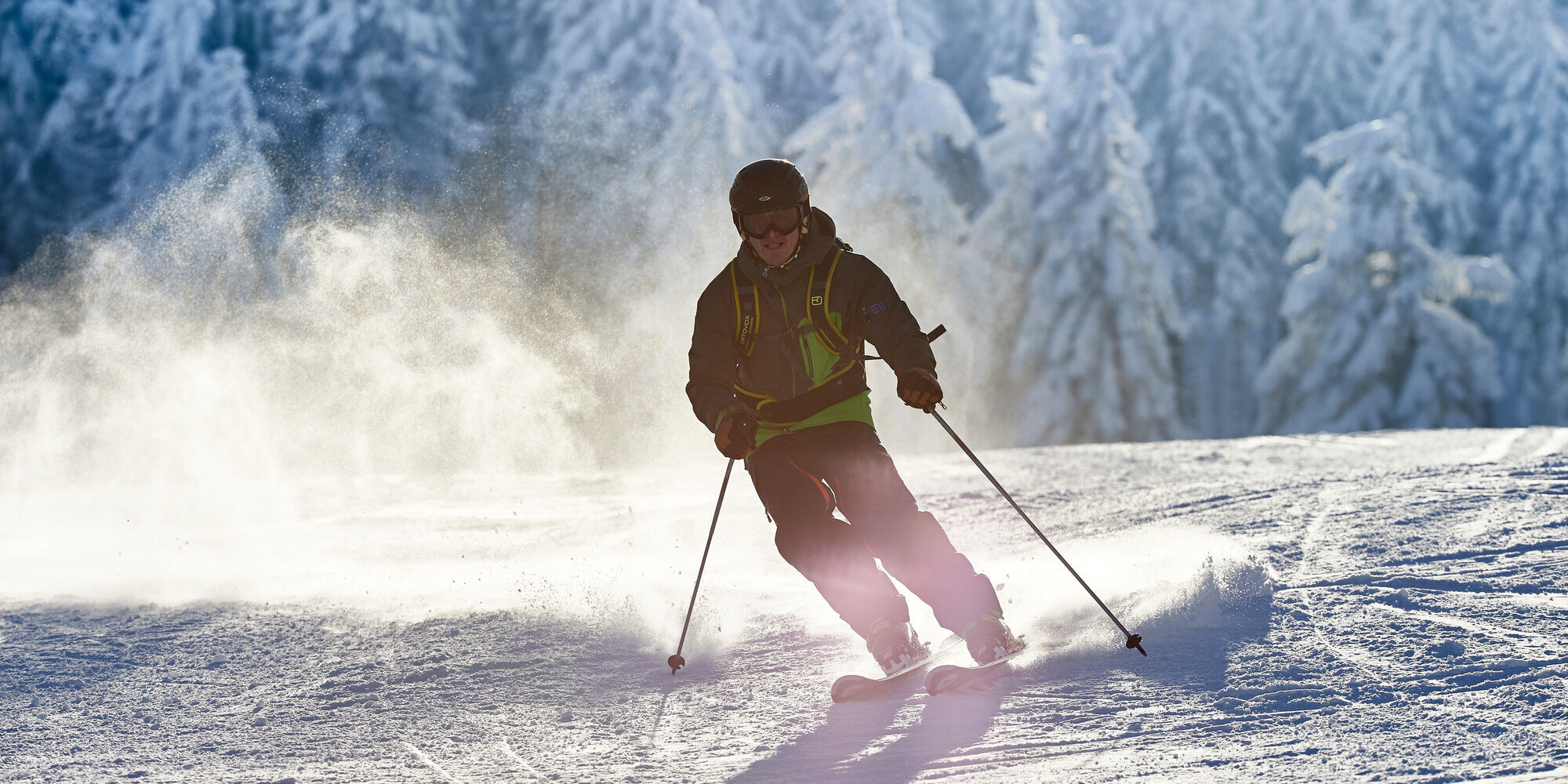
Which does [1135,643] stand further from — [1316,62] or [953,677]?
[1316,62]

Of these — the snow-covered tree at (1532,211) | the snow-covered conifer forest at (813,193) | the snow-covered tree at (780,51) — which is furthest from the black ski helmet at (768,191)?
the snow-covered tree at (1532,211)

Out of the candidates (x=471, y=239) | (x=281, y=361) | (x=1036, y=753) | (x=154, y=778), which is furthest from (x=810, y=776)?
(x=471, y=239)

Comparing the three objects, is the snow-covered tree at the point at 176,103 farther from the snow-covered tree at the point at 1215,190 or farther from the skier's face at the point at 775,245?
the skier's face at the point at 775,245

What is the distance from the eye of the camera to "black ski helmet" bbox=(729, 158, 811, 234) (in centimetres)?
472

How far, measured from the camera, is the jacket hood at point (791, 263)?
476 centimetres

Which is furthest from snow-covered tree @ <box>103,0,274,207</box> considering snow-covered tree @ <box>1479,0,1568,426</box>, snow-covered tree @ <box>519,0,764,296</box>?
snow-covered tree @ <box>1479,0,1568,426</box>

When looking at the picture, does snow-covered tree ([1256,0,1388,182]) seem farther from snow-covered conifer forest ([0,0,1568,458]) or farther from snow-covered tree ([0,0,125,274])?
snow-covered tree ([0,0,125,274])

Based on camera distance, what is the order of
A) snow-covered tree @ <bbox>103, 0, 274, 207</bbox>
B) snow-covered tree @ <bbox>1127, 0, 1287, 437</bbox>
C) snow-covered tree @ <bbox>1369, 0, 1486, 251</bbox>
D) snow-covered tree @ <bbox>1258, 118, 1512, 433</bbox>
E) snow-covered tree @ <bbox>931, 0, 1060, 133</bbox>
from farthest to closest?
snow-covered tree @ <bbox>931, 0, 1060, 133</bbox>, snow-covered tree @ <bbox>1127, 0, 1287, 437</bbox>, snow-covered tree @ <bbox>1369, 0, 1486, 251</bbox>, snow-covered tree @ <bbox>103, 0, 274, 207</bbox>, snow-covered tree @ <bbox>1258, 118, 1512, 433</bbox>

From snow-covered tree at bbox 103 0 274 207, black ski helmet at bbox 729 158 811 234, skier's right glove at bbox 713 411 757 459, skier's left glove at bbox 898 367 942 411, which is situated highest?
snow-covered tree at bbox 103 0 274 207

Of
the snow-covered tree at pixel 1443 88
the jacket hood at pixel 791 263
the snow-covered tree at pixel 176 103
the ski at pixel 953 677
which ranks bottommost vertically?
the ski at pixel 953 677

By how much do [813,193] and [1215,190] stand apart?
11127 millimetres

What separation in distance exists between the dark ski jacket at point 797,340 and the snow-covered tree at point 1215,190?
26.0 meters

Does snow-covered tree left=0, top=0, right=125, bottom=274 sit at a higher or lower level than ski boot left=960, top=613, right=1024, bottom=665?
higher

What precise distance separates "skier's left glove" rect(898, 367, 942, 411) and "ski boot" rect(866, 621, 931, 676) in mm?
806
